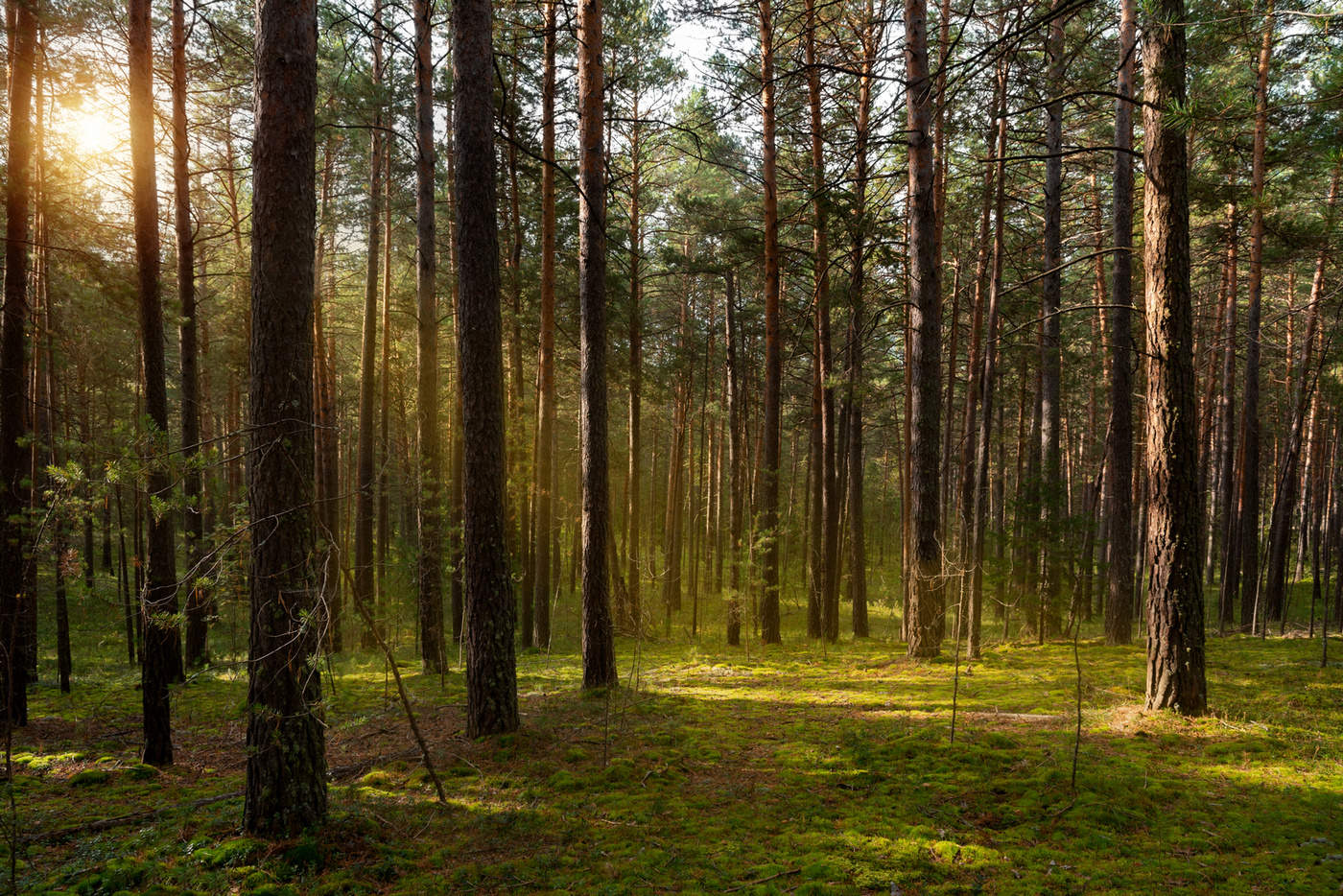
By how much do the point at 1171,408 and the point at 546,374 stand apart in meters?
9.51

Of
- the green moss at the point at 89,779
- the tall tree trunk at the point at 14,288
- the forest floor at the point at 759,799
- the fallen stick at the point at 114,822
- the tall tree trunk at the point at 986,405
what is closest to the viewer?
the forest floor at the point at 759,799

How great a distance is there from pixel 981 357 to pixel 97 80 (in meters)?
14.6

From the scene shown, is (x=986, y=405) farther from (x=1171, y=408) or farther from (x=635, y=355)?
(x=635, y=355)

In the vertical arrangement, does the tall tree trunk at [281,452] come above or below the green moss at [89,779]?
above

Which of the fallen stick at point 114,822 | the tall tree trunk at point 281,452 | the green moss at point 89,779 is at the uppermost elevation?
the tall tree trunk at point 281,452

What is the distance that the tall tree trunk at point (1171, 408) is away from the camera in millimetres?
5883

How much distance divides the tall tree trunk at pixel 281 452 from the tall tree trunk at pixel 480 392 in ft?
6.33

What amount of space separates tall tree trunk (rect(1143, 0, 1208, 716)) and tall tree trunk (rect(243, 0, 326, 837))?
7.08 meters

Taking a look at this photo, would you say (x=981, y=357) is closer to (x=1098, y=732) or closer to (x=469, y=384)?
(x=1098, y=732)

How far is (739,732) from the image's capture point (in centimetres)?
695

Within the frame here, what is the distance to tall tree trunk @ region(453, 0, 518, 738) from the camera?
632 cm

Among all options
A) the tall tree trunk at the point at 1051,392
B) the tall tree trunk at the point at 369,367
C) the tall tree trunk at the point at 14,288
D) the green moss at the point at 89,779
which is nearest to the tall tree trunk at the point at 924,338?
the tall tree trunk at the point at 1051,392

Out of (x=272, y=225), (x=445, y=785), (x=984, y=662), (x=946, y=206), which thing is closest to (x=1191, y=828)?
(x=445, y=785)

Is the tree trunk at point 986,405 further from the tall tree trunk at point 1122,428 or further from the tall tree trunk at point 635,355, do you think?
the tall tree trunk at point 635,355
